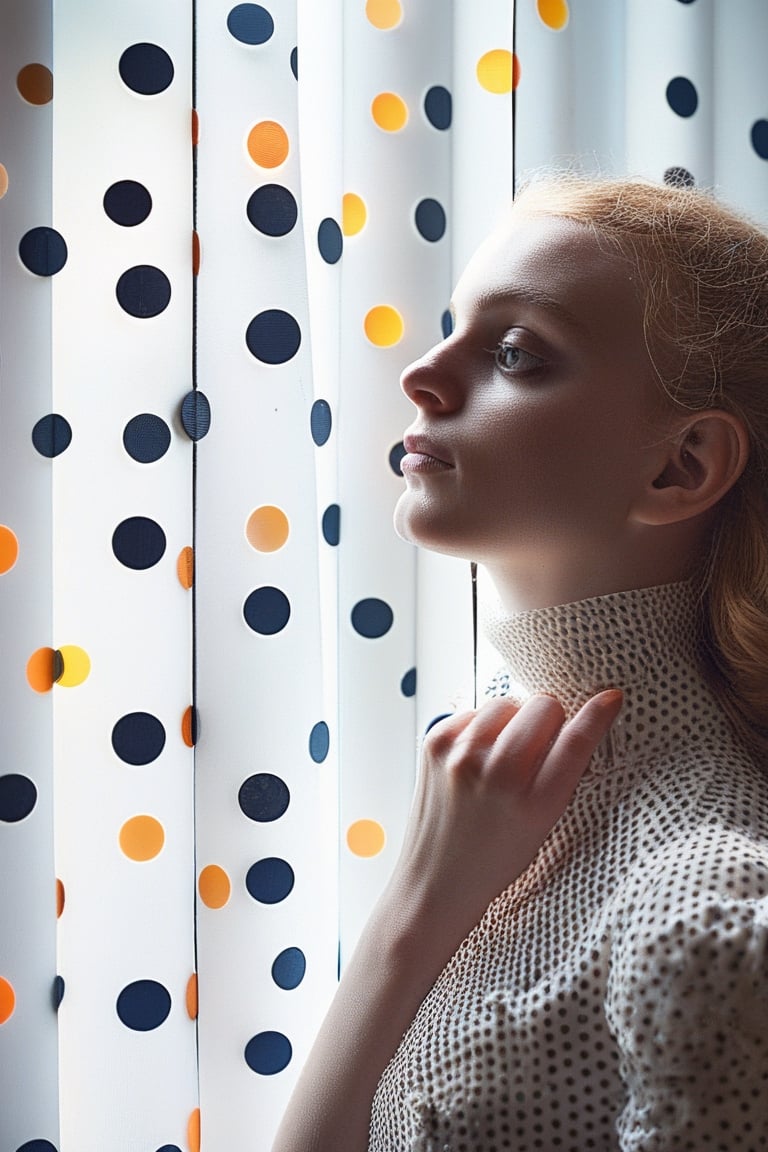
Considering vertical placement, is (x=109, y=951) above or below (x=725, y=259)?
below

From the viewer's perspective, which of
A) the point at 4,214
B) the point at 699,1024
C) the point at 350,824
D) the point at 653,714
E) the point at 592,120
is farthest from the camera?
the point at 592,120

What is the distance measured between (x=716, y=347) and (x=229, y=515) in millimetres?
470

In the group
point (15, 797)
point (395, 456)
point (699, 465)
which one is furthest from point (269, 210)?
point (15, 797)

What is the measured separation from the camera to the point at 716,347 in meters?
0.84

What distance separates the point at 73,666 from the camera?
39.7 inches

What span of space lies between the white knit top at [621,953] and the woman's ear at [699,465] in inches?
2.5

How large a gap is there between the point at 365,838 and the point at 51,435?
Answer: 0.52 m

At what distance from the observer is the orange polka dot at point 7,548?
0.97m

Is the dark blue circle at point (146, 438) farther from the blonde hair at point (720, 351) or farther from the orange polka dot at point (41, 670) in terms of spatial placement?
the blonde hair at point (720, 351)

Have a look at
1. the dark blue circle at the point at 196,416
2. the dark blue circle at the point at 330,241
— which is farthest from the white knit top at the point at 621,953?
the dark blue circle at the point at 330,241

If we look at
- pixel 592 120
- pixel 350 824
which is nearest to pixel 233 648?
pixel 350 824

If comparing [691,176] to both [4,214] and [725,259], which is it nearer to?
[725,259]

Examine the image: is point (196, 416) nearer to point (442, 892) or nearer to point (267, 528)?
point (267, 528)

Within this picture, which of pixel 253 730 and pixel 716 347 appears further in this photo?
pixel 253 730
